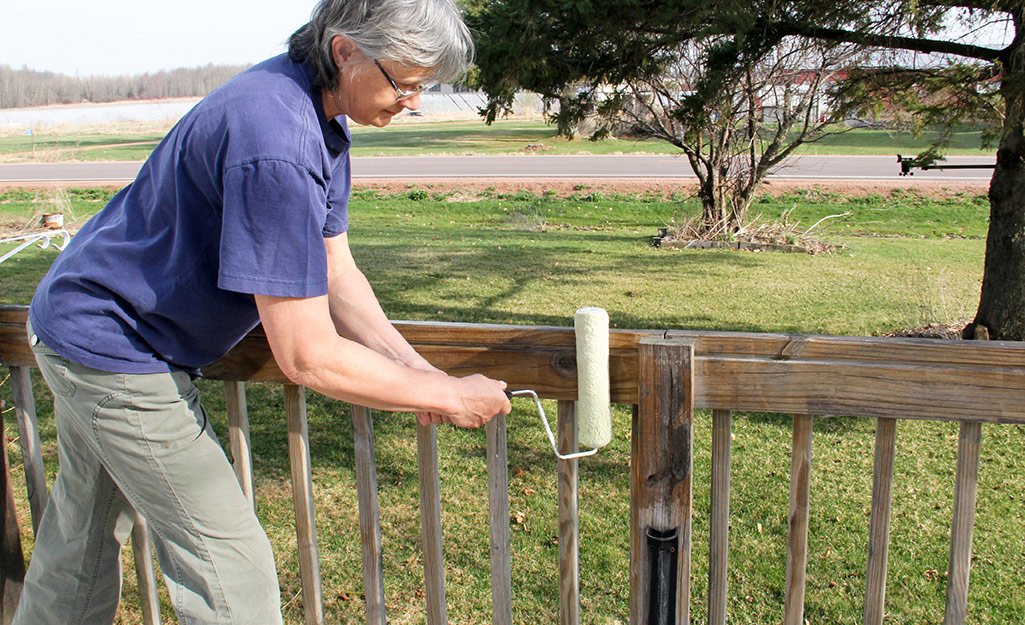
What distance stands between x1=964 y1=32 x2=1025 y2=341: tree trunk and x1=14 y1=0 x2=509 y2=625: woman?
4683 mm

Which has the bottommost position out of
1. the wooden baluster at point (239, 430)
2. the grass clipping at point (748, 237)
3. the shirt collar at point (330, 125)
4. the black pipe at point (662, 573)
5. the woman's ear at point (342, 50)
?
the grass clipping at point (748, 237)

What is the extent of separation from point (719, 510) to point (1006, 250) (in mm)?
4550

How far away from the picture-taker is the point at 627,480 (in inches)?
153

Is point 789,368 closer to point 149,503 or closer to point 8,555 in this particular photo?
point 149,503

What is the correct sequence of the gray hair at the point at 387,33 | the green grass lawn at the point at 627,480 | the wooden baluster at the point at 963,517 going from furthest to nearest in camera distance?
the green grass lawn at the point at 627,480 < the wooden baluster at the point at 963,517 < the gray hair at the point at 387,33

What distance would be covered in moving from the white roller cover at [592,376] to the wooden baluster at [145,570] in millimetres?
1216

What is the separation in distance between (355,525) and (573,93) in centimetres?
567

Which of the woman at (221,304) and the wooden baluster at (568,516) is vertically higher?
the woman at (221,304)

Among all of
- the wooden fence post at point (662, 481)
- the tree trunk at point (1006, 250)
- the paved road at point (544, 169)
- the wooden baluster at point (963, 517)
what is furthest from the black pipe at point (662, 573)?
the paved road at point (544, 169)

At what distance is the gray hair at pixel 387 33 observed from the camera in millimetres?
1489

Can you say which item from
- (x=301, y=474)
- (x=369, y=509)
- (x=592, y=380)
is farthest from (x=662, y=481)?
(x=301, y=474)

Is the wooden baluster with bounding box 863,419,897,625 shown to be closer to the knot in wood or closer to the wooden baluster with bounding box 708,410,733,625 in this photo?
the wooden baluster with bounding box 708,410,733,625

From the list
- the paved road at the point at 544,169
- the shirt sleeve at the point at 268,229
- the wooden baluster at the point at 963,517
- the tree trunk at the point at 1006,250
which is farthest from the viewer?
the paved road at the point at 544,169

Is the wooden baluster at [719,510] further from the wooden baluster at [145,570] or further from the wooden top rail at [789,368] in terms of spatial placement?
the wooden baluster at [145,570]
